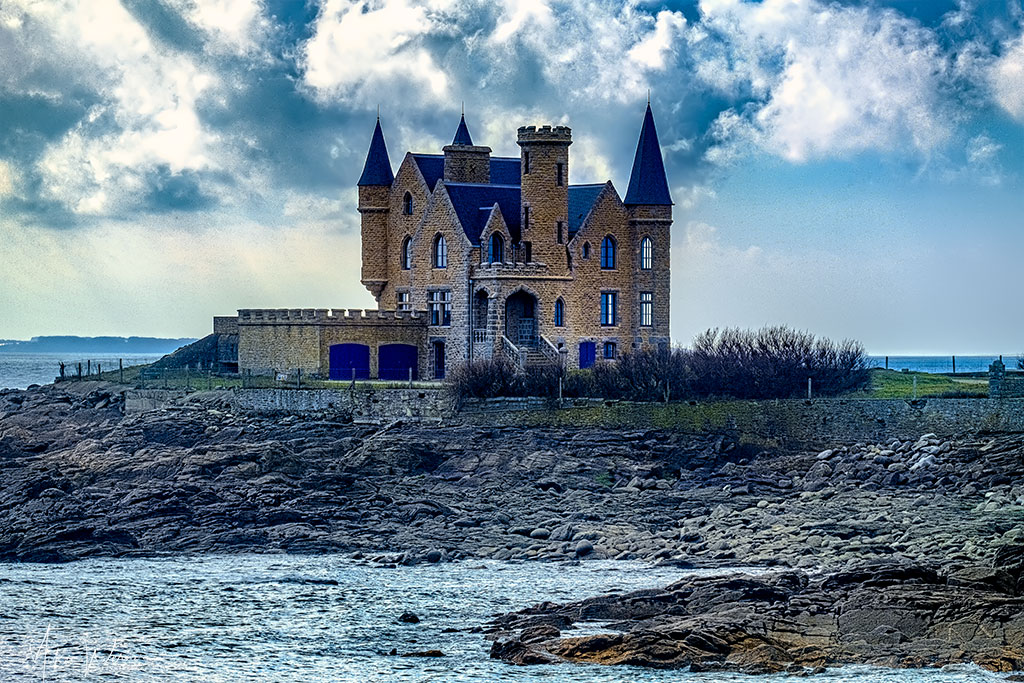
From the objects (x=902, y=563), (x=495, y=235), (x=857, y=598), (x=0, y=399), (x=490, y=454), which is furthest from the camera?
(x=0, y=399)

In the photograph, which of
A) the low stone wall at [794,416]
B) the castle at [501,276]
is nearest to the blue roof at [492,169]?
the castle at [501,276]

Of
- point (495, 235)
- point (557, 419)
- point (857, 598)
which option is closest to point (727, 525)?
point (857, 598)

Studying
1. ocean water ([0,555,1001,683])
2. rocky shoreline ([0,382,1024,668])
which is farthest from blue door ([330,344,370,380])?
ocean water ([0,555,1001,683])

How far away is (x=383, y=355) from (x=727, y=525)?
881 inches

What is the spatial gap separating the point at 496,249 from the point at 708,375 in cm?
953

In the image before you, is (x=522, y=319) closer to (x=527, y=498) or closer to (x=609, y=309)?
(x=609, y=309)

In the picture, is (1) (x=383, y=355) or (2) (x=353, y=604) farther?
(1) (x=383, y=355)

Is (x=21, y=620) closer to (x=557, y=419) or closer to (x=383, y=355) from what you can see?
(x=557, y=419)

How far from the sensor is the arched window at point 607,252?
5497 cm

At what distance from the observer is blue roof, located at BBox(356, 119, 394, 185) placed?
2292 inches

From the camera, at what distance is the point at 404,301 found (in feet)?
187

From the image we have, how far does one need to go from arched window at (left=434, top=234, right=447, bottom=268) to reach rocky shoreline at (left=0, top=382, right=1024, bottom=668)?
8.74 metres

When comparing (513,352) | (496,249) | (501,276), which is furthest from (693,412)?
(496,249)

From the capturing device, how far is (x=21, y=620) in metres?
27.0
